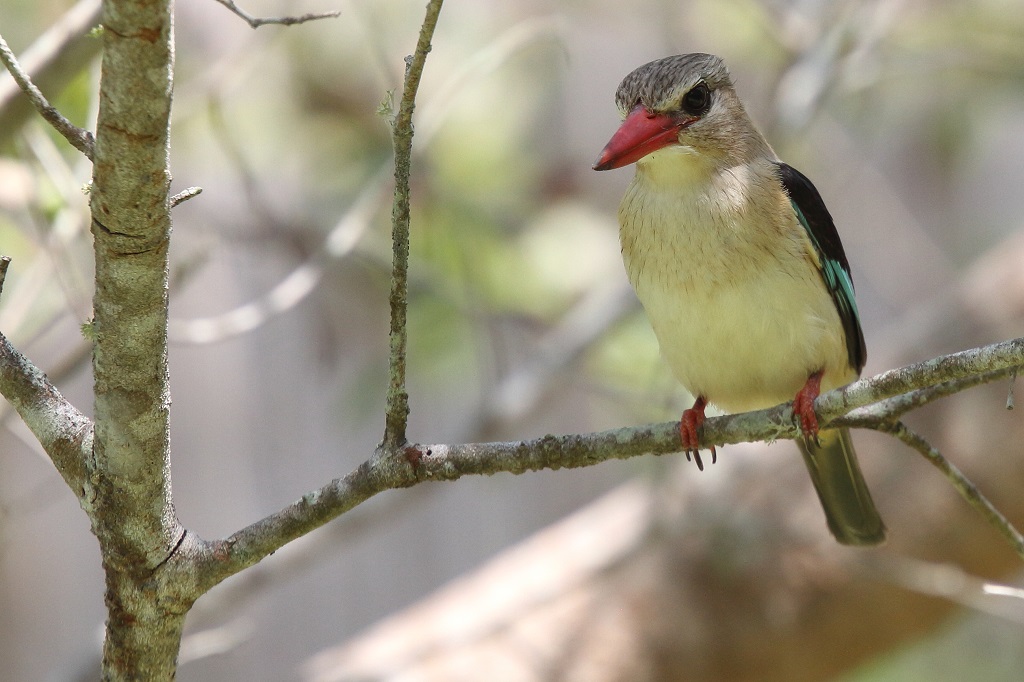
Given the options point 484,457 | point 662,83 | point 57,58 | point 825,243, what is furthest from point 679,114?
point 57,58

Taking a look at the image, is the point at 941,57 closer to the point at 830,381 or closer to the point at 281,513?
the point at 830,381

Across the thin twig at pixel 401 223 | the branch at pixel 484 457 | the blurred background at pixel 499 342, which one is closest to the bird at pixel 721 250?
the branch at pixel 484 457

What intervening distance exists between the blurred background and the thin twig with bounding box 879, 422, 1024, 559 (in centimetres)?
12

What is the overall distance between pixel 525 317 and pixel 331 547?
4.26 ft

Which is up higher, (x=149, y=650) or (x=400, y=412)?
(x=400, y=412)

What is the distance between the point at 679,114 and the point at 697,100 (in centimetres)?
9

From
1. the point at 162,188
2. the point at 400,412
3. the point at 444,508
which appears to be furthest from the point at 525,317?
the point at 162,188

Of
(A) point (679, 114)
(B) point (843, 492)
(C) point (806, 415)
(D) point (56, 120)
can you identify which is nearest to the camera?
(D) point (56, 120)

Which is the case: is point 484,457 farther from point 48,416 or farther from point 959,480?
point 959,480

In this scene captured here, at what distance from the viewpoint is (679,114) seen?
2.66m

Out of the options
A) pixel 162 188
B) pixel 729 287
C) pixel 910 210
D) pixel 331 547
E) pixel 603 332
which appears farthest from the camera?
pixel 910 210

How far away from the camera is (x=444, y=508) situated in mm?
5762

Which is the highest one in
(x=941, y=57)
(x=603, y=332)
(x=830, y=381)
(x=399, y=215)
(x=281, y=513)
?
(x=941, y=57)

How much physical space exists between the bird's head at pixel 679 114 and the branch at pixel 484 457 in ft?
2.77
